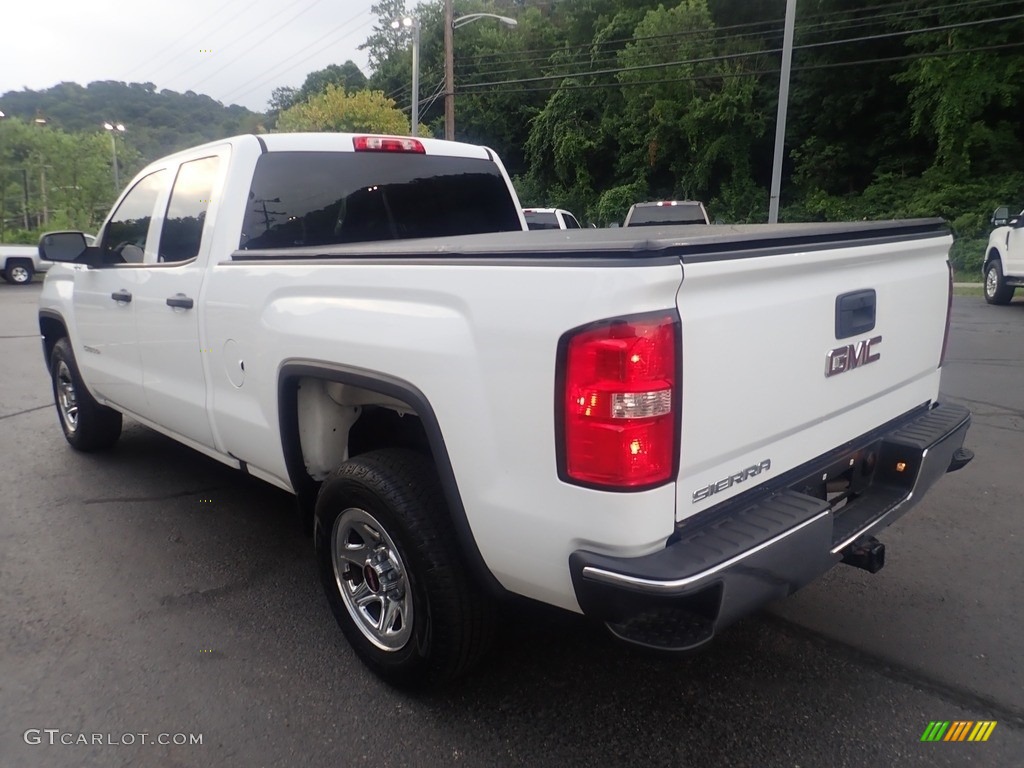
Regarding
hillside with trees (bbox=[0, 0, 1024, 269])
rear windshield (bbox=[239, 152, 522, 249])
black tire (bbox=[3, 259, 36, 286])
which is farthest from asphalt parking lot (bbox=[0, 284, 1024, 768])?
hillside with trees (bbox=[0, 0, 1024, 269])

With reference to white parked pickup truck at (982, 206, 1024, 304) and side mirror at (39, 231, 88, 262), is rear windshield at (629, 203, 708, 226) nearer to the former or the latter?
white parked pickup truck at (982, 206, 1024, 304)

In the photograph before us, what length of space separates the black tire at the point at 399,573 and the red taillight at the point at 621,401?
0.66 meters

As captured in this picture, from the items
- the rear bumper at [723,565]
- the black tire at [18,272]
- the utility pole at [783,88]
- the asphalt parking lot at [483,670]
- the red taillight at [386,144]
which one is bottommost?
the black tire at [18,272]

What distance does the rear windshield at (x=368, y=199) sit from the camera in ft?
12.3

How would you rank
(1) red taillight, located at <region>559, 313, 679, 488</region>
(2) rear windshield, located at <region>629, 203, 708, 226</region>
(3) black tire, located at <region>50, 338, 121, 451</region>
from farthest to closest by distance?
1. (2) rear windshield, located at <region>629, 203, 708, 226</region>
2. (3) black tire, located at <region>50, 338, 121, 451</region>
3. (1) red taillight, located at <region>559, 313, 679, 488</region>

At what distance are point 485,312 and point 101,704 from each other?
197cm

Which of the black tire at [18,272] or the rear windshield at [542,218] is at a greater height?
the rear windshield at [542,218]

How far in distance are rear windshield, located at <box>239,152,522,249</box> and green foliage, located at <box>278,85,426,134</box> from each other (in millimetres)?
30334

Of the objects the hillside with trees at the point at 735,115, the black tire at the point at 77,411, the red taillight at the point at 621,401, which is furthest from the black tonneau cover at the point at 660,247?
the hillside with trees at the point at 735,115

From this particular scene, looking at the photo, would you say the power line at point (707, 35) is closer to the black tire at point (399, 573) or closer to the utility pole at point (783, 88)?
the utility pole at point (783, 88)

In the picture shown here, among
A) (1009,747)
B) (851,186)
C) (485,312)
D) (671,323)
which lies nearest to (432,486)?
(485,312)

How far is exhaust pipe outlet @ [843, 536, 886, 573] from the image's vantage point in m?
2.71

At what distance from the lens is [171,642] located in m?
3.20

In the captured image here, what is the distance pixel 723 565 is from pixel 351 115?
113ft
